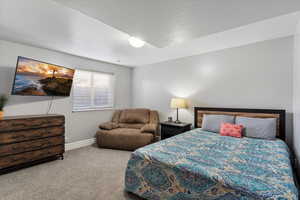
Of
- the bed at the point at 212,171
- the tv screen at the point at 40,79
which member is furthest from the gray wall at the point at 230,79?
the tv screen at the point at 40,79

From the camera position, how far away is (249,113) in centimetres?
290

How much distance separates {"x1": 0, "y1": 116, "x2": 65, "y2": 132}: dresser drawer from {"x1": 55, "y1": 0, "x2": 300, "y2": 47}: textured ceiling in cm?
218

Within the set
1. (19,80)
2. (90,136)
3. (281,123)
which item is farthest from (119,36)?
(281,123)

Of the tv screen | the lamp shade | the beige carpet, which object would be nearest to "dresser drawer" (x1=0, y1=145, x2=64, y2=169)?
the beige carpet

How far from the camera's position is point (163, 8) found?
1.58 m

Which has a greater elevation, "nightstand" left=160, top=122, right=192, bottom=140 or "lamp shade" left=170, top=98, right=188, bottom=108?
"lamp shade" left=170, top=98, right=188, bottom=108

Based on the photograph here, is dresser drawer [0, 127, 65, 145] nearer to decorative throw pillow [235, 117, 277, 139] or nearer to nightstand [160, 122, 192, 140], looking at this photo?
nightstand [160, 122, 192, 140]

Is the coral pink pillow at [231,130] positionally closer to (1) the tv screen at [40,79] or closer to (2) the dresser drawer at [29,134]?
(2) the dresser drawer at [29,134]

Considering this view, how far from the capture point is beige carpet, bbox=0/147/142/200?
190cm

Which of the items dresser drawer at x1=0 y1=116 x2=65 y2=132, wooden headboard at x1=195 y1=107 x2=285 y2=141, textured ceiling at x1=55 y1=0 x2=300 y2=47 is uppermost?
textured ceiling at x1=55 y1=0 x2=300 y2=47

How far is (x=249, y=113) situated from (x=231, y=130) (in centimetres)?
64

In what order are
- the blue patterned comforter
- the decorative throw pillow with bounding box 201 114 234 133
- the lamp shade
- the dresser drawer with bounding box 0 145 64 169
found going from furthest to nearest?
the lamp shade → the decorative throw pillow with bounding box 201 114 234 133 → the dresser drawer with bounding box 0 145 64 169 → the blue patterned comforter

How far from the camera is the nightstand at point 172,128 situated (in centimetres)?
345

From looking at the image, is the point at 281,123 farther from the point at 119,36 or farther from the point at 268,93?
the point at 119,36
